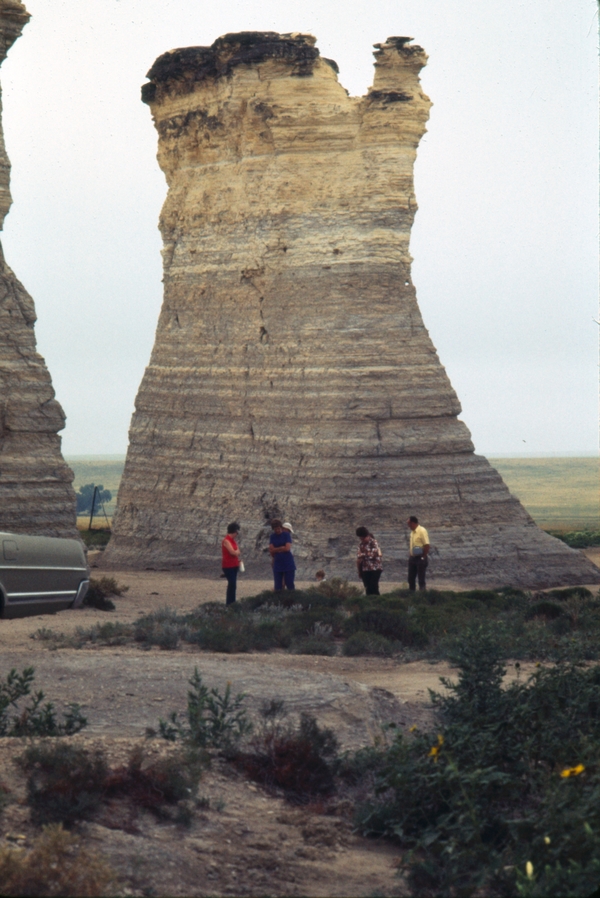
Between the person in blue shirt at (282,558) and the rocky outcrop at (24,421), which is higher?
the rocky outcrop at (24,421)

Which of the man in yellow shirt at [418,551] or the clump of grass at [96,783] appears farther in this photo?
the man in yellow shirt at [418,551]

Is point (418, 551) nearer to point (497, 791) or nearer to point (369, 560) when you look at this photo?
point (369, 560)

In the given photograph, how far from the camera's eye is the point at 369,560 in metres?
18.5

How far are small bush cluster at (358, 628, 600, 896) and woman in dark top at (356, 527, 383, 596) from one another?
848 cm

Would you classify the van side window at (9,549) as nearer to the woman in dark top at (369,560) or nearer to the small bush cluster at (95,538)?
the woman in dark top at (369,560)

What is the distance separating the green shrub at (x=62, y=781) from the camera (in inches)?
274

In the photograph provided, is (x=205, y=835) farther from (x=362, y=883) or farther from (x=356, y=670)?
(x=356, y=670)

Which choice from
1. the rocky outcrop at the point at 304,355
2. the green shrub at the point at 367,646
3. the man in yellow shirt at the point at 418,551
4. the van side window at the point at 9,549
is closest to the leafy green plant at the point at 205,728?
the van side window at the point at 9,549

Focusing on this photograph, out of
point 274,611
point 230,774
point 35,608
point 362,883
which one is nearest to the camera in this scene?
point 362,883

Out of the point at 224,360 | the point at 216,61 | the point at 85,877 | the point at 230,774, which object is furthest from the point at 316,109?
the point at 85,877

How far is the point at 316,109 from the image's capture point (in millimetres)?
26078

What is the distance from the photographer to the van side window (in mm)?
12289

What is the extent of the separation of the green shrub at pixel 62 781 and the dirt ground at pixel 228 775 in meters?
0.10

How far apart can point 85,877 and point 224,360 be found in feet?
69.7
